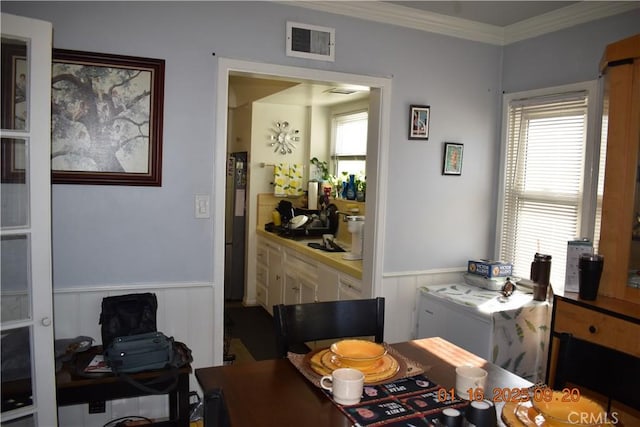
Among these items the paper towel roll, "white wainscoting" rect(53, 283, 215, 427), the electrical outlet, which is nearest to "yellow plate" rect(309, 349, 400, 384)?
"white wainscoting" rect(53, 283, 215, 427)

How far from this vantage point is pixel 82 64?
238 cm

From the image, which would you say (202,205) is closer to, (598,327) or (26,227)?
(26,227)

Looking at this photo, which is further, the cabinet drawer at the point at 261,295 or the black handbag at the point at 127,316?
the cabinet drawer at the point at 261,295

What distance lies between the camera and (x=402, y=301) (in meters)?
3.24

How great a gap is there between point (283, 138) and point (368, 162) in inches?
90.9

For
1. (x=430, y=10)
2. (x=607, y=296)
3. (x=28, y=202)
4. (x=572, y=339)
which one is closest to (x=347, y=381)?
(x=572, y=339)

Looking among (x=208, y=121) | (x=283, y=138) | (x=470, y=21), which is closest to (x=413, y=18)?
(x=470, y=21)

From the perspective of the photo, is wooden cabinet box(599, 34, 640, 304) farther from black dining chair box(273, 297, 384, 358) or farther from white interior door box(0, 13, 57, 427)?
white interior door box(0, 13, 57, 427)

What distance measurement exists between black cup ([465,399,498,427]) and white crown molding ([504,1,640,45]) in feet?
8.10

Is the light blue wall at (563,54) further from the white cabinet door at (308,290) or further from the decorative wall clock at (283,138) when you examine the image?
the decorative wall clock at (283,138)

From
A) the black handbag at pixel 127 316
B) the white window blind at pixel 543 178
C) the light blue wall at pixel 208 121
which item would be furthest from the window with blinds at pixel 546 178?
the black handbag at pixel 127 316

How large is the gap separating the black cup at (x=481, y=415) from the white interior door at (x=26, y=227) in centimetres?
172

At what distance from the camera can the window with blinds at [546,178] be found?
2908 millimetres

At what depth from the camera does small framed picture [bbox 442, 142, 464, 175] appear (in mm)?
3301
